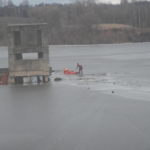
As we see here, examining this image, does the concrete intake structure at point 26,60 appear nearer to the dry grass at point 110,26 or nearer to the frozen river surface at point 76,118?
the frozen river surface at point 76,118

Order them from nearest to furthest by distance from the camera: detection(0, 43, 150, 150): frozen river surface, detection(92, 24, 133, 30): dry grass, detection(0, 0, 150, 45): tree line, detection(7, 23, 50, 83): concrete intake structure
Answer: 1. detection(0, 43, 150, 150): frozen river surface
2. detection(7, 23, 50, 83): concrete intake structure
3. detection(0, 0, 150, 45): tree line
4. detection(92, 24, 133, 30): dry grass

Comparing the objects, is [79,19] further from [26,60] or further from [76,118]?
[76,118]

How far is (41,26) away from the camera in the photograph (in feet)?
82.9

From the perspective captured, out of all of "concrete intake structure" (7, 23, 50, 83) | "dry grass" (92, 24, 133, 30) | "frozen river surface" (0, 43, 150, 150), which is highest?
"dry grass" (92, 24, 133, 30)

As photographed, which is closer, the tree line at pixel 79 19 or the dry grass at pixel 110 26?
the tree line at pixel 79 19

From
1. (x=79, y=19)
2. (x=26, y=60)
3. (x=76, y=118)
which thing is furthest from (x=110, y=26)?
(x=76, y=118)

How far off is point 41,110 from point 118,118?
393 centimetres

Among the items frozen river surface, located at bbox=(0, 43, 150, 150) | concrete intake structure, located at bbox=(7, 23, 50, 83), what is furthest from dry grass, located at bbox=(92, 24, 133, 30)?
frozen river surface, located at bbox=(0, 43, 150, 150)

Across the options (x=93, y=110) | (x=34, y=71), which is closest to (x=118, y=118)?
(x=93, y=110)

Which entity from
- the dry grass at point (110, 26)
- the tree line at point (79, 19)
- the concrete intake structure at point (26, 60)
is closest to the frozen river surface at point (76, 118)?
the concrete intake structure at point (26, 60)

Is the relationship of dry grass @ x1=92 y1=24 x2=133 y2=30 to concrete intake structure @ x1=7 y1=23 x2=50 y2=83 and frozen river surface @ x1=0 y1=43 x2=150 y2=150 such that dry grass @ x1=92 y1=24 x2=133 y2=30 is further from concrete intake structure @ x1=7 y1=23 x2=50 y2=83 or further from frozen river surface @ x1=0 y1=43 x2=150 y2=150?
frozen river surface @ x1=0 y1=43 x2=150 y2=150

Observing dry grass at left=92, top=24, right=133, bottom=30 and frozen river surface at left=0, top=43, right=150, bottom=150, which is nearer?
frozen river surface at left=0, top=43, right=150, bottom=150

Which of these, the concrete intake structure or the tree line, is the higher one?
the tree line

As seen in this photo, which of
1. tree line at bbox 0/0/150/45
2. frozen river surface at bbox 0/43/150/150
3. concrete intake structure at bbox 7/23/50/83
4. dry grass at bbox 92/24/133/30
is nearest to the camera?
frozen river surface at bbox 0/43/150/150
